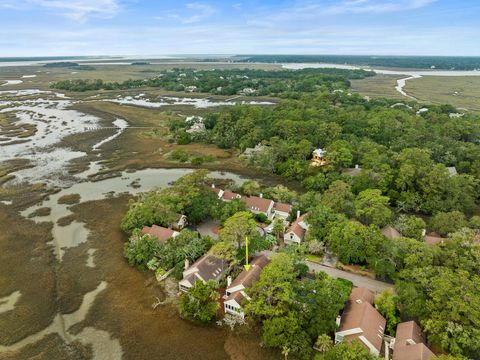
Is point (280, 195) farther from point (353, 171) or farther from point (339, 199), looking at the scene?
point (353, 171)

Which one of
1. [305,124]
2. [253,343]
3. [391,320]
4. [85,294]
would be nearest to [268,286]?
[253,343]

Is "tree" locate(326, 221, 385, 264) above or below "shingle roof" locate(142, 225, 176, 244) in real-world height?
above

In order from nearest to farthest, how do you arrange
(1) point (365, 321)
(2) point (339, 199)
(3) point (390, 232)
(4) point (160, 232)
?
(1) point (365, 321)
(3) point (390, 232)
(4) point (160, 232)
(2) point (339, 199)

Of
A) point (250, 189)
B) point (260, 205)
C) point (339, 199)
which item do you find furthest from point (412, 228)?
point (250, 189)

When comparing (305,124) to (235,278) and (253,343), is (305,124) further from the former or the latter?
(253,343)

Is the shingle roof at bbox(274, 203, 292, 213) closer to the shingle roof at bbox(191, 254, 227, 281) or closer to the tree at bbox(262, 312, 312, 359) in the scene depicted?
the shingle roof at bbox(191, 254, 227, 281)

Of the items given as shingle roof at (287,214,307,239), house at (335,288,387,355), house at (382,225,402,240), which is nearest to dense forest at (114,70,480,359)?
house at (382,225,402,240)

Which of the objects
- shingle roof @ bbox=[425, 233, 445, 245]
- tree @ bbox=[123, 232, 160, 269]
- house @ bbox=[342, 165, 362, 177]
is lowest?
tree @ bbox=[123, 232, 160, 269]
